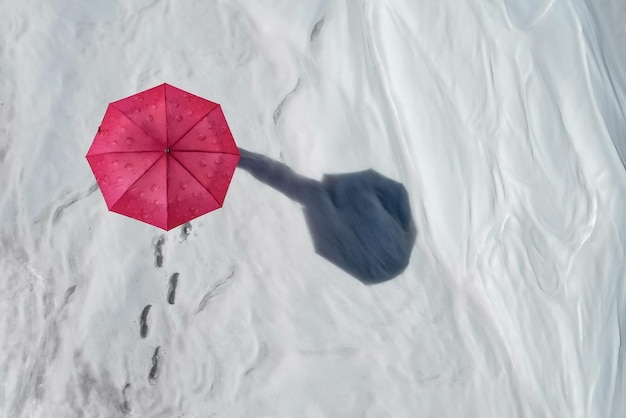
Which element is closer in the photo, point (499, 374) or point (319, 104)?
point (499, 374)

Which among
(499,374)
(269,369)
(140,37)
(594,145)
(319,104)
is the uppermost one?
(140,37)

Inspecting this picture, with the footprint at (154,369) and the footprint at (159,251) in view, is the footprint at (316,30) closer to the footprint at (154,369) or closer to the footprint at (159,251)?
the footprint at (159,251)

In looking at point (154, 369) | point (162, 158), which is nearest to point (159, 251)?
point (154, 369)

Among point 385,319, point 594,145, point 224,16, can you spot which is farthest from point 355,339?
point 224,16

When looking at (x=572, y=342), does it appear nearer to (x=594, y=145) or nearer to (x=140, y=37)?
(x=594, y=145)

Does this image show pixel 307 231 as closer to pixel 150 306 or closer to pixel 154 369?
pixel 150 306

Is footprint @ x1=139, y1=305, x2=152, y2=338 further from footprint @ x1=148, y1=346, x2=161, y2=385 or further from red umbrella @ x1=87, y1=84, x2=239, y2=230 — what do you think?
red umbrella @ x1=87, y1=84, x2=239, y2=230
